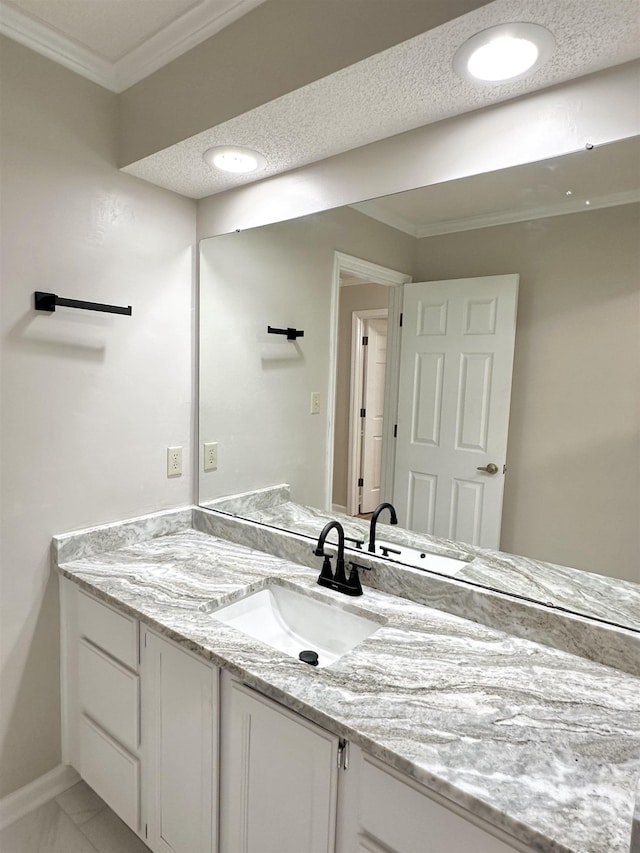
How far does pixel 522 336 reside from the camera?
132 centimetres

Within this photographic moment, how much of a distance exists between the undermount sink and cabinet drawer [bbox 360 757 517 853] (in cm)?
45

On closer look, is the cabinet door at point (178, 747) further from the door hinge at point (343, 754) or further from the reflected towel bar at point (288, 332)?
the reflected towel bar at point (288, 332)

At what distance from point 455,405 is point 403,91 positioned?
821mm

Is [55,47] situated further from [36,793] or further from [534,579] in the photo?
[36,793]

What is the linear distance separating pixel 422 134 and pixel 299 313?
72cm

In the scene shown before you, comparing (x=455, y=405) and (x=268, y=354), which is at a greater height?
(x=268, y=354)

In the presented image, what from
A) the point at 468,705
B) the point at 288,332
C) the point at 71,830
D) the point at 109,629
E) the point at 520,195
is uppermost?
the point at 520,195

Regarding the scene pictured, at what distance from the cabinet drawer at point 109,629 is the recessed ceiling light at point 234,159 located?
148 cm

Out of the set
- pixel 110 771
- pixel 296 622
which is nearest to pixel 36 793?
pixel 110 771

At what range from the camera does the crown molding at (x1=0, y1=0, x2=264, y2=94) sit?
1.34 metres

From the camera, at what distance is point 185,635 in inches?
49.5

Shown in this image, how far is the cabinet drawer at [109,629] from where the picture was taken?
148 cm

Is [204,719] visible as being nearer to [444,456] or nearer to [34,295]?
[444,456]

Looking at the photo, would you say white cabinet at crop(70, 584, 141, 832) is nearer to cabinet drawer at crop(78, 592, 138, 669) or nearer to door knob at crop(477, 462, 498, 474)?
cabinet drawer at crop(78, 592, 138, 669)
